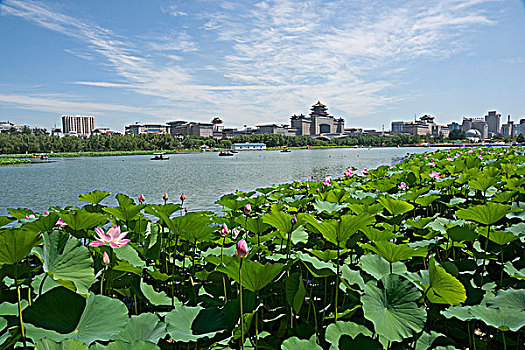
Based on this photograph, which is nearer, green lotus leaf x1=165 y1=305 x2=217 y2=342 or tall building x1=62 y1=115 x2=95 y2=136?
green lotus leaf x1=165 y1=305 x2=217 y2=342

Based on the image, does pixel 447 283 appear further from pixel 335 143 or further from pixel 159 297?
pixel 335 143

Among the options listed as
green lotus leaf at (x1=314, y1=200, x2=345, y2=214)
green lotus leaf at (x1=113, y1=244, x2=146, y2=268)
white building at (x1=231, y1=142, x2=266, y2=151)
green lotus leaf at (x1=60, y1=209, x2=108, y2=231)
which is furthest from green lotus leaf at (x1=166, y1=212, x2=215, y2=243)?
white building at (x1=231, y1=142, x2=266, y2=151)

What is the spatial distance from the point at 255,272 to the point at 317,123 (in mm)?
114823

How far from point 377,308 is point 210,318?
532 millimetres

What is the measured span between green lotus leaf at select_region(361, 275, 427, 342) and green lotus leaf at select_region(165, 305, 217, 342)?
49 cm

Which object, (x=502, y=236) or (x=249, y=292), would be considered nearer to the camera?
(x=249, y=292)

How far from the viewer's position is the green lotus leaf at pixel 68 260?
43.5 inches

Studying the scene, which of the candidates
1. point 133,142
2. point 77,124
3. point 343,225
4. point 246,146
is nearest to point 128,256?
point 343,225

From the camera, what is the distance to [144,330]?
3.55ft

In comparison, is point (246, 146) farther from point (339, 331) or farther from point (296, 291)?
point (339, 331)

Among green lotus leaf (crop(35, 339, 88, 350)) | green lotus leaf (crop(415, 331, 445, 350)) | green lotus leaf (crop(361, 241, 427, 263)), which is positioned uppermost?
green lotus leaf (crop(361, 241, 427, 263))

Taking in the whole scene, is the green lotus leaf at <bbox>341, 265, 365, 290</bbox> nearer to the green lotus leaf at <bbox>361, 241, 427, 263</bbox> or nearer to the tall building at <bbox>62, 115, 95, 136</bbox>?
the green lotus leaf at <bbox>361, 241, 427, 263</bbox>

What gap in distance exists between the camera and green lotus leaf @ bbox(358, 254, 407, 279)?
139cm

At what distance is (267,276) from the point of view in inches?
44.5
